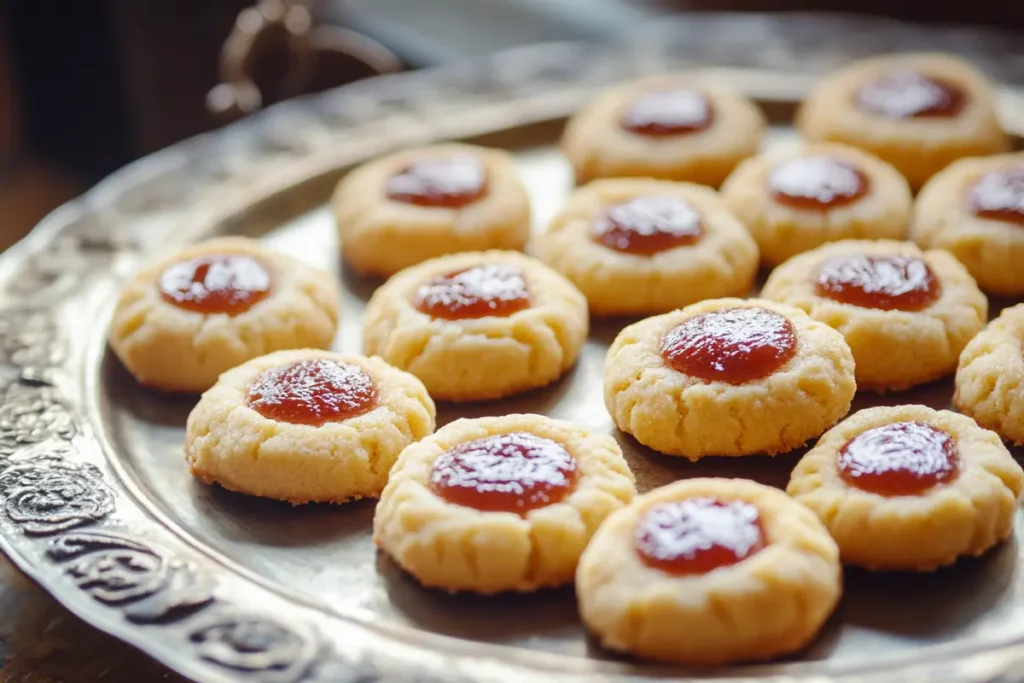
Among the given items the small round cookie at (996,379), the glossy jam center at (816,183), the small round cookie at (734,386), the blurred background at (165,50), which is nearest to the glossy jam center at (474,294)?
the small round cookie at (734,386)

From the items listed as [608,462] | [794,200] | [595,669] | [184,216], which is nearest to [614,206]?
[794,200]

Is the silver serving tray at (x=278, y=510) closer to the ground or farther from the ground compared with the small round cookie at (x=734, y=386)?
closer to the ground

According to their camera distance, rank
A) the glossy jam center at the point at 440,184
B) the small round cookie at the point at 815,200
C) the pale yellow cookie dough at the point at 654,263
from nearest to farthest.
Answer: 1. the pale yellow cookie dough at the point at 654,263
2. the small round cookie at the point at 815,200
3. the glossy jam center at the point at 440,184

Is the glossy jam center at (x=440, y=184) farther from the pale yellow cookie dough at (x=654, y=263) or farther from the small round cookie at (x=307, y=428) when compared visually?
the small round cookie at (x=307, y=428)

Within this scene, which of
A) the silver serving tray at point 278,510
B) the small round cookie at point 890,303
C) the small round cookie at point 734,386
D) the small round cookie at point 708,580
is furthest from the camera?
the small round cookie at point 890,303

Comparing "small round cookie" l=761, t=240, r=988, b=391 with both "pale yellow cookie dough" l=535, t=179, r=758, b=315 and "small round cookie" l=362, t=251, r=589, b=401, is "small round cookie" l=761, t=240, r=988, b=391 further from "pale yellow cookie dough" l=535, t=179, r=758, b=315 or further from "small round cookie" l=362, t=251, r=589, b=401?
"small round cookie" l=362, t=251, r=589, b=401

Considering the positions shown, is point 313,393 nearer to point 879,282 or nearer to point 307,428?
point 307,428

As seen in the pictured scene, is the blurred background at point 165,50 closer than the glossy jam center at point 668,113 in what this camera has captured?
No

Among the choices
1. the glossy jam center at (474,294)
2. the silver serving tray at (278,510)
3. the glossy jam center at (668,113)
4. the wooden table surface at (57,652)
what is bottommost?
the wooden table surface at (57,652)
